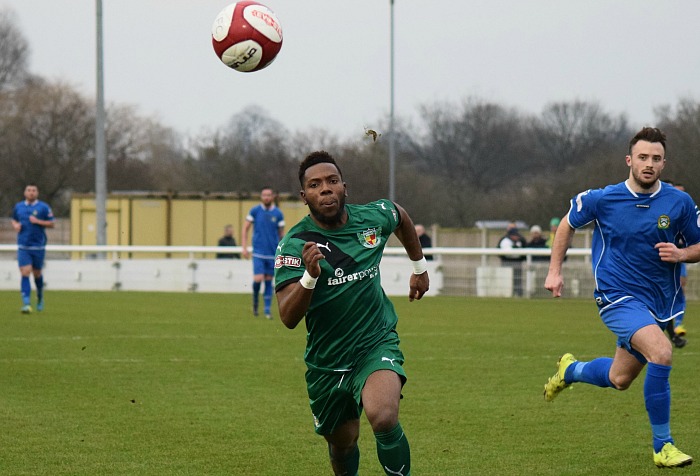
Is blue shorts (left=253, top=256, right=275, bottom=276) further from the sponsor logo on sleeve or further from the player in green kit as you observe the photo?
the sponsor logo on sleeve

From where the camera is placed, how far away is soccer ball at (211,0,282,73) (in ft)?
25.7

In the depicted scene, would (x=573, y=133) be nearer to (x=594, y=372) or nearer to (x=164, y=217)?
(x=164, y=217)

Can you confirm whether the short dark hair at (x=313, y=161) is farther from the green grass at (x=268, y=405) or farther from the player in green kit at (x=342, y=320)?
the green grass at (x=268, y=405)

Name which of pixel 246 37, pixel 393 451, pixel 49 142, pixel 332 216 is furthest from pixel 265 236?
pixel 49 142

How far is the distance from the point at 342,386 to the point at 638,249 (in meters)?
Answer: 2.58

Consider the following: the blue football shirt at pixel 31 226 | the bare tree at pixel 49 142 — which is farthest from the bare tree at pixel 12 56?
the blue football shirt at pixel 31 226

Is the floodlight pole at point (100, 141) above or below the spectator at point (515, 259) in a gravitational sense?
above

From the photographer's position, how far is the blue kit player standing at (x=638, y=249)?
24.1ft

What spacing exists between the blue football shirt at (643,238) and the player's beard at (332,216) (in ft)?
7.31

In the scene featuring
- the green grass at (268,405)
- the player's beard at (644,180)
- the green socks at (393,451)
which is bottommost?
the green grass at (268,405)

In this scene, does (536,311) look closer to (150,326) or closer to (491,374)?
(150,326)

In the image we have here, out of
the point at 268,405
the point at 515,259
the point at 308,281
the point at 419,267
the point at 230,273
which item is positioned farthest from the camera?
the point at 230,273

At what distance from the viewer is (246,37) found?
7.81 metres

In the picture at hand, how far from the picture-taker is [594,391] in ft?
34.2
